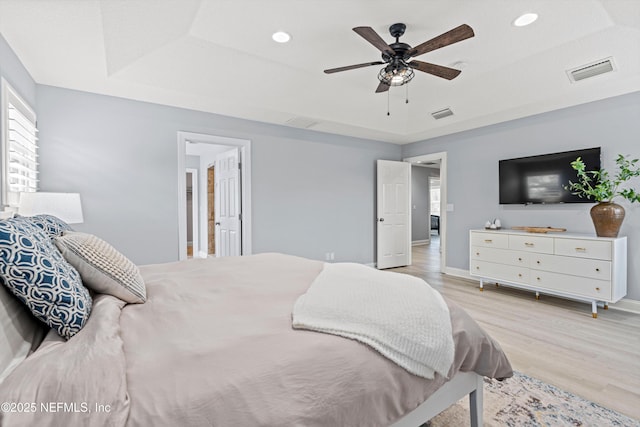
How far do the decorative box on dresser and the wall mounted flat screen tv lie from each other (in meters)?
0.59

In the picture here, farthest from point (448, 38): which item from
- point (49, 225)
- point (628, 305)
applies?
point (628, 305)

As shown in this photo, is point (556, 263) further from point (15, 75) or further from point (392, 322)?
point (15, 75)

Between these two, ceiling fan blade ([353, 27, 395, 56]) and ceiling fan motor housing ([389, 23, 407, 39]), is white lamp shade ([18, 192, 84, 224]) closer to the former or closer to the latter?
ceiling fan blade ([353, 27, 395, 56])

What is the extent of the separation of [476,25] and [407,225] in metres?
3.71

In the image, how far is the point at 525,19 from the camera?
273cm

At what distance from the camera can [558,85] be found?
3.49 meters

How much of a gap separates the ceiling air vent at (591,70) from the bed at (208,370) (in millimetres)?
3332

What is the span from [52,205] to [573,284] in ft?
16.5

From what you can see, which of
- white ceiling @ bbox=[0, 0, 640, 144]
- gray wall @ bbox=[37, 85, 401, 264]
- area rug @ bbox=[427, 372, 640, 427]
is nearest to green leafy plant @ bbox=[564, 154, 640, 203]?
white ceiling @ bbox=[0, 0, 640, 144]

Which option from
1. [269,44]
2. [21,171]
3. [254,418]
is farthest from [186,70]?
[254,418]

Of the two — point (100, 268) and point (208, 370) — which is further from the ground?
point (100, 268)

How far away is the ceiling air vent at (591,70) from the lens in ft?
10.1

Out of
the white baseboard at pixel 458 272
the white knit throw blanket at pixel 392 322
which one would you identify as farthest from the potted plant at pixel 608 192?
the white knit throw blanket at pixel 392 322

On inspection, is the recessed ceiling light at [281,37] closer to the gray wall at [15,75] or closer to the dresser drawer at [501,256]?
the gray wall at [15,75]
